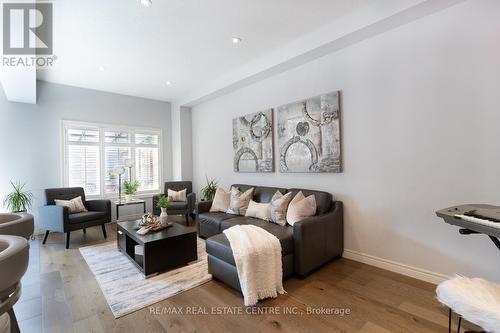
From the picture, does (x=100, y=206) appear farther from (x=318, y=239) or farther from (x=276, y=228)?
(x=318, y=239)

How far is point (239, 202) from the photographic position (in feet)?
12.4

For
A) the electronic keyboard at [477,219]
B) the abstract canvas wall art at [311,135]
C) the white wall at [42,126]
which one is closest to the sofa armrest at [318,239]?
the abstract canvas wall art at [311,135]

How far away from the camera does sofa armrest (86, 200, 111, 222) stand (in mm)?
4176

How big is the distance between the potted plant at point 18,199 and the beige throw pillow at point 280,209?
4.16m

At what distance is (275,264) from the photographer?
2.32m

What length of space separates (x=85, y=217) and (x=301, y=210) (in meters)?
3.43

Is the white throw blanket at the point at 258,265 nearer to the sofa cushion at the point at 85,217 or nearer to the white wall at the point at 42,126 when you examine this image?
the sofa cushion at the point at 85,217

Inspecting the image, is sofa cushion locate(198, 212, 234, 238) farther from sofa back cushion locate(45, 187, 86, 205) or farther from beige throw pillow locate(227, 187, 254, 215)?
sofa back cushion locate(45, 187, 86, 205)

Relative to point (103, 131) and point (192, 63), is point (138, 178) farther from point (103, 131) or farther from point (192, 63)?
point (192, 63)

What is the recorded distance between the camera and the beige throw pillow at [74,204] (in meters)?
4.09

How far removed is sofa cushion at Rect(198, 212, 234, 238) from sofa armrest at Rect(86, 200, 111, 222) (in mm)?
1665

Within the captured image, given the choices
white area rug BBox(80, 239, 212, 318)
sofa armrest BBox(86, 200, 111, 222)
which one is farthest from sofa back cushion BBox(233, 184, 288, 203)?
sofa armrest BBox(86, 200, 111, 222)

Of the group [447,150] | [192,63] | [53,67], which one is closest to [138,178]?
[53,67]

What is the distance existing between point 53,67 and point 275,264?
4.61 meters
